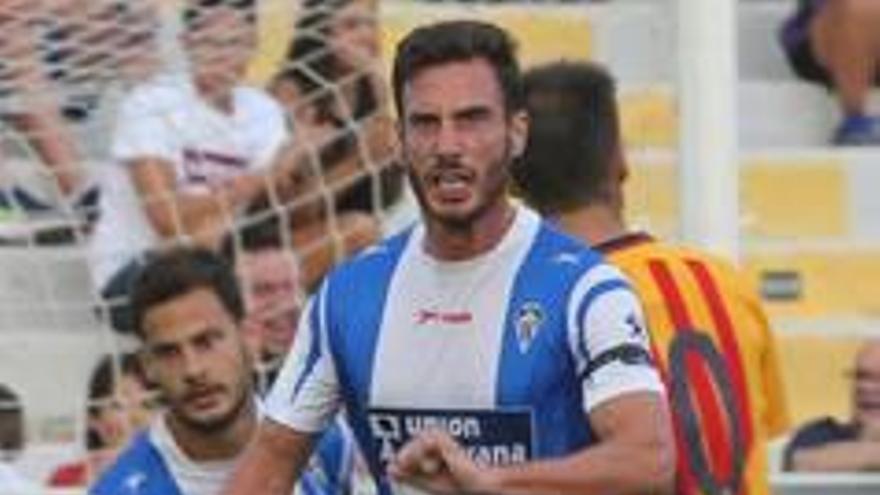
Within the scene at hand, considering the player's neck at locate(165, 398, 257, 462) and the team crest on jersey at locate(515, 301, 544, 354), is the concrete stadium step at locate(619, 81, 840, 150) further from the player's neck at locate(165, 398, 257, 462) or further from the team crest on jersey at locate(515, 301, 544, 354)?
the team crest on jersey at locate(515, 301, 544, 354)

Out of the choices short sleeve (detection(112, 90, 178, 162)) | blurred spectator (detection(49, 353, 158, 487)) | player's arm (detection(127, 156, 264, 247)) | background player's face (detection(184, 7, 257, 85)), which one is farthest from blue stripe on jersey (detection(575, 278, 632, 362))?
short sleeve (detection(112, 90, 178, 162))

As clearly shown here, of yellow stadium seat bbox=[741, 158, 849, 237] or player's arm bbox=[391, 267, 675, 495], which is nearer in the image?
player's arm bbox=[391, 267, 675, 495]

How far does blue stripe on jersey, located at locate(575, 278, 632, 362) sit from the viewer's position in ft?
10.4

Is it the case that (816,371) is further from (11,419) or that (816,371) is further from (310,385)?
(310,385)

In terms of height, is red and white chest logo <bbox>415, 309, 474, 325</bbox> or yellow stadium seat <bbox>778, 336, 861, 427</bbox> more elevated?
red and white chest logo <bbox>415, 309, 474, 325</bbox>

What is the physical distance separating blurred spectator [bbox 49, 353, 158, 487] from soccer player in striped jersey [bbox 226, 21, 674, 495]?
1985mm

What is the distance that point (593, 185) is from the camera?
3.83 metres

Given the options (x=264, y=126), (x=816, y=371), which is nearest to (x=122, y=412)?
(x=264, y=126)

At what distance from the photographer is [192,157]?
6.02 m

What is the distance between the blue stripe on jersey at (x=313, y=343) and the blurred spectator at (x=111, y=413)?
1.86 m

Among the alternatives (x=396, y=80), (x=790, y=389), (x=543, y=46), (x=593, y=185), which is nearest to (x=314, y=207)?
(x=543, y=46)

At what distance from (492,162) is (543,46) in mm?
2942

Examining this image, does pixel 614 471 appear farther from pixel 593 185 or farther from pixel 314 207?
pixel 314 207

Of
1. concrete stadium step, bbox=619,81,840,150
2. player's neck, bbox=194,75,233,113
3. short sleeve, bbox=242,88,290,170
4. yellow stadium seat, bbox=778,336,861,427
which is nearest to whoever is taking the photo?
player's neck, bbox=194,75,233,113
